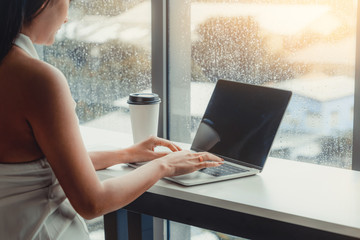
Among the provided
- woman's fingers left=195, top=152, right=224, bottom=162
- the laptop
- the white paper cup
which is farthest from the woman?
the white paper cup

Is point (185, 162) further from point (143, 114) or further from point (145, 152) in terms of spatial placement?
point (143, 114)

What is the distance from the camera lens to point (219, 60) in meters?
1.89

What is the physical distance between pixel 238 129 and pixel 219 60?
438mm

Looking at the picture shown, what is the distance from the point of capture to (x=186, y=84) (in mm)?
2018

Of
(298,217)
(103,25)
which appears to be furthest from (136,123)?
(298,217)

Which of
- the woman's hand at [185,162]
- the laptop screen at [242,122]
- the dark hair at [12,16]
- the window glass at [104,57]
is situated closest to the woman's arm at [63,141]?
the dark hair at [12,16]

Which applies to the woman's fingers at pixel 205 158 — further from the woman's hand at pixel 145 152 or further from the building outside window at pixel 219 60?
the building outside window at pixel 219 60

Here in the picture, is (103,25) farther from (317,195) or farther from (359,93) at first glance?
(317,195)

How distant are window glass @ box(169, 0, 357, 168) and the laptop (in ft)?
0.80

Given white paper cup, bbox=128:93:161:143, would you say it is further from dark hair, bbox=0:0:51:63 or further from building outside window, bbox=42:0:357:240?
dark hair, bbox=0:0:51:63

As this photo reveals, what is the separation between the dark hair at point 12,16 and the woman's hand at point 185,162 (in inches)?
19.4

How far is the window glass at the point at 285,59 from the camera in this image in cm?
162

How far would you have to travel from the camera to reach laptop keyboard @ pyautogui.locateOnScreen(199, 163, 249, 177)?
1.43m

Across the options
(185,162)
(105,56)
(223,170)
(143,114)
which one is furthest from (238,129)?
(105,56)
